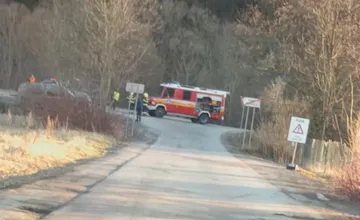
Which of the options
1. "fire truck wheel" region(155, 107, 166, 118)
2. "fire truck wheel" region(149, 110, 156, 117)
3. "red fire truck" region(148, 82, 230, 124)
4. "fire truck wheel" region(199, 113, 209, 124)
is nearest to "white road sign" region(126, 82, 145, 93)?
"red fire truck" region(148, 82, 230, 124)

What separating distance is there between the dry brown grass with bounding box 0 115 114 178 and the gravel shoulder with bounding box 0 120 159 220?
44cm

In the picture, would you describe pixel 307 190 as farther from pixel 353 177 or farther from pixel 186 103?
pixel 186 103

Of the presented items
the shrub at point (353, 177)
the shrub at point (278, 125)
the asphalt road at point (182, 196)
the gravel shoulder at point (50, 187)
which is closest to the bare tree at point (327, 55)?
the shrub at point (278, 125)

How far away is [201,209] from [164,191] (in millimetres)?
2116

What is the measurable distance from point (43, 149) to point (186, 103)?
112ft

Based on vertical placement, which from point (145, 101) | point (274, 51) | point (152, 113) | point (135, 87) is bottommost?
point (152, 113)

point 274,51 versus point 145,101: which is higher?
point 274,51

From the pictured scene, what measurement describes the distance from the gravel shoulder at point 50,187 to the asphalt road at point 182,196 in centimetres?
27

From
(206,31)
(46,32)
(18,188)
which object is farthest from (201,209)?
(206,31)

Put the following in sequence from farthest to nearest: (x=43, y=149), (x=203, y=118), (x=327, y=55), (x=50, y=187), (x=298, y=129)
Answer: (x=203, y=118) < (x=327, y=55) < (x=298, y=129) < (x=43, y=149) < (x=50, y=187)

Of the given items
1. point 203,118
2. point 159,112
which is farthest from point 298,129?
point 203,118

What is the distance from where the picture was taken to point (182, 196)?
43.0 ft

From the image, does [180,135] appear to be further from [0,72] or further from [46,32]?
[0,72]

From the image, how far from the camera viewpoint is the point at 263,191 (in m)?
15.6
